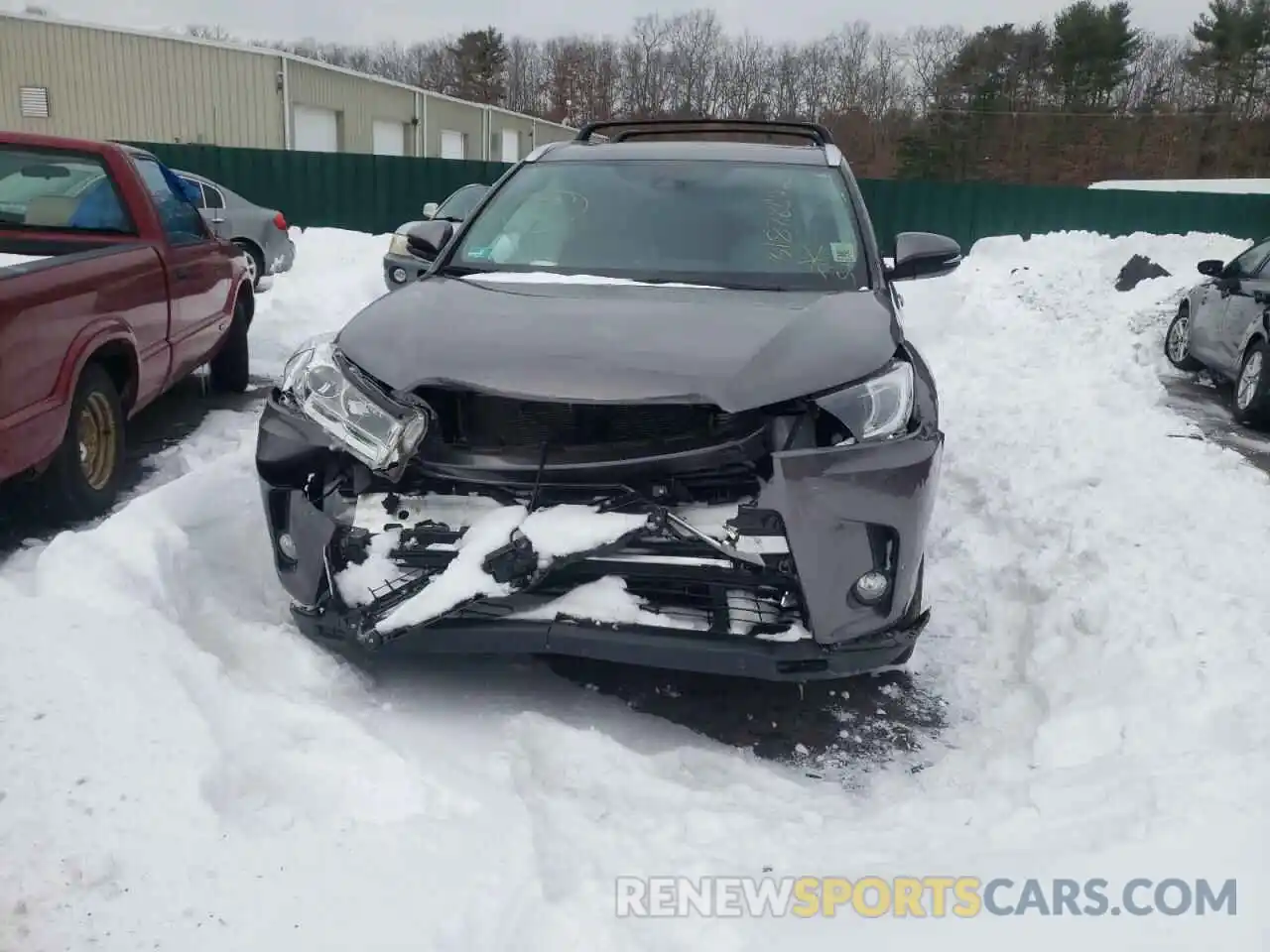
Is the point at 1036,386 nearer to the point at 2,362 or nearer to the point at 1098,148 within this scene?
the point at 2,362

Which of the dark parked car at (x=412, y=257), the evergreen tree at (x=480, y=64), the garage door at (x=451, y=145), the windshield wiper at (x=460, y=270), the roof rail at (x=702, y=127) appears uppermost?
the evergreen tree at (x=480, y=64)

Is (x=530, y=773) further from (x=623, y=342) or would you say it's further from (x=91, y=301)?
(x=91, y=301)

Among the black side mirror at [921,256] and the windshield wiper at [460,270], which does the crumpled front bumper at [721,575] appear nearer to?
the windshield wiper at [460,270]

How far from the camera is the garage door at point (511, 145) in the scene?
38594mm

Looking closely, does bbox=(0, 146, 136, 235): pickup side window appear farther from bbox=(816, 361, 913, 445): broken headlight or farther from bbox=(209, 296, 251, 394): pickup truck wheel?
bbox=(816, 361, 913, 445): broken headlight

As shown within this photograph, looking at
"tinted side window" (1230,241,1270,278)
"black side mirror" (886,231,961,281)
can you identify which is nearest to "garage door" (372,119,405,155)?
"tinted side window" (1230,241,1270,278)

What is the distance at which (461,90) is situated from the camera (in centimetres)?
5703

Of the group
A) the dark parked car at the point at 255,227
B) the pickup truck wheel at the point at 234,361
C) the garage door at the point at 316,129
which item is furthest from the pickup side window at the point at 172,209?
the garage door at the point at 316,129

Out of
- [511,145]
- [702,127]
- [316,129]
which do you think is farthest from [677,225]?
[511,145]

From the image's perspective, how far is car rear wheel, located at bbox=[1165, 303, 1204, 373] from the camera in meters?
9.86

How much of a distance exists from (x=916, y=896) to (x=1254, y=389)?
689cm

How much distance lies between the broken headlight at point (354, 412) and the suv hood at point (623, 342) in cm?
6

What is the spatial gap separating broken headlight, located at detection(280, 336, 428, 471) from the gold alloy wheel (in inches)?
68.0

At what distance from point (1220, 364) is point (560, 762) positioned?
804cm
